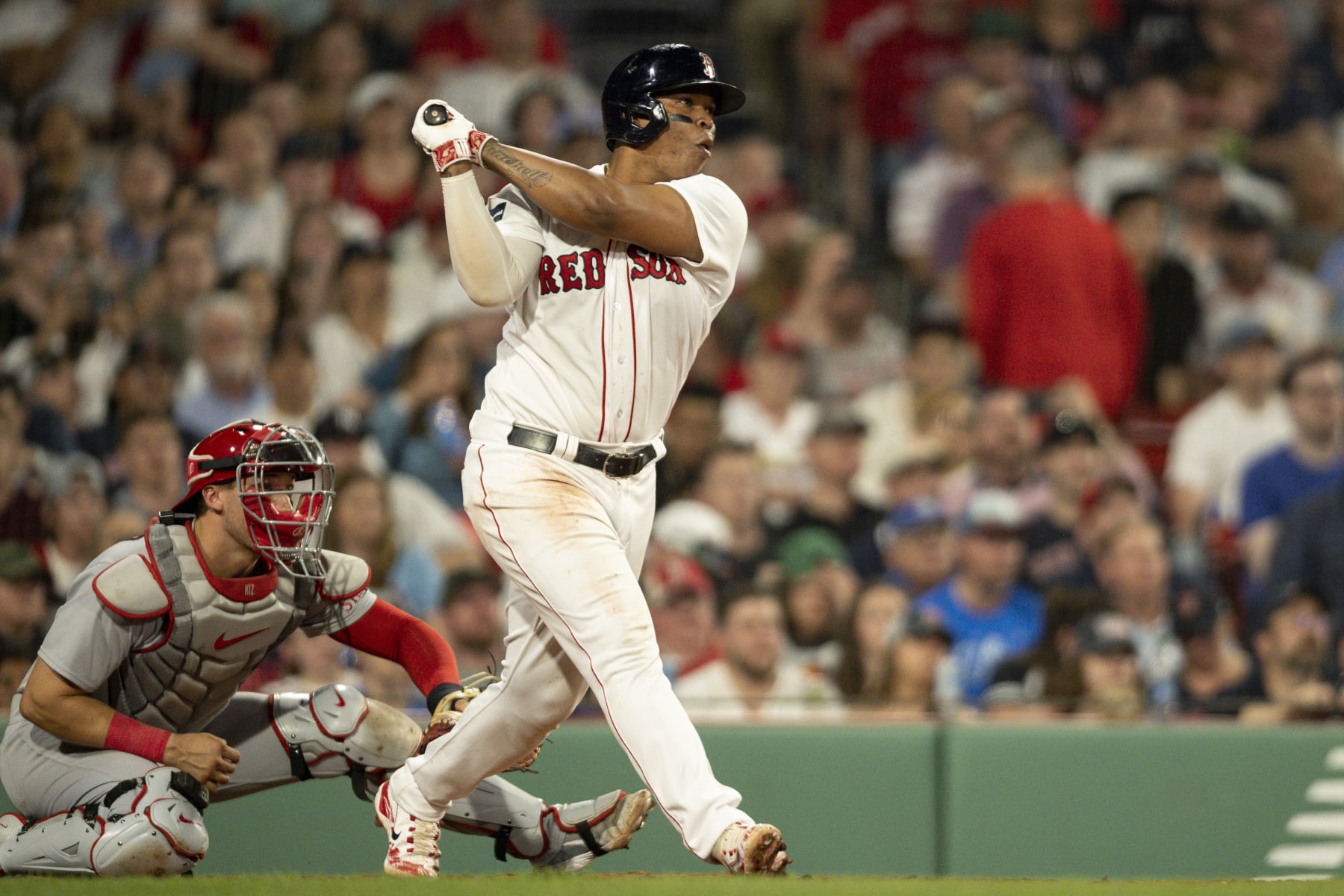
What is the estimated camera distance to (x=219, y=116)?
299 inches

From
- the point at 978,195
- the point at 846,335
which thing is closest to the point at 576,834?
the point at 846,335

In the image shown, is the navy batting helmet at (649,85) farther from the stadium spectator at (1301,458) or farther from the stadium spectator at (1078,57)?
the stadium spectator at (1078,57)

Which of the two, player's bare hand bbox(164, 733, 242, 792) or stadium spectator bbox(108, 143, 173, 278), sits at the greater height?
stadium spectator bbox(108, 143, 173, 278)

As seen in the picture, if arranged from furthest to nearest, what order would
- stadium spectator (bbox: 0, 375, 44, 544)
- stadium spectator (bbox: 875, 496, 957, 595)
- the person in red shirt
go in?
the person in red shirt < stadium spectator (bbox: 875, 496, 957, 595) < stadium spectator (bbox: 0, 375, 44, 544)

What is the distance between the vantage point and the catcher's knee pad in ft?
12.3

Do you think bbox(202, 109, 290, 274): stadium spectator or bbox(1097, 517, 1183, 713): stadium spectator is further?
bbox(202, 109, 290, 274): stadium spectator

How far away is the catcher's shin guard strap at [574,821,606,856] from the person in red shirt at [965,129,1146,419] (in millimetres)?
3967

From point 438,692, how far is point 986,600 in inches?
117

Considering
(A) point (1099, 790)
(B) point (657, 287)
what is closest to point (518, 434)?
(B) point (657, 287)

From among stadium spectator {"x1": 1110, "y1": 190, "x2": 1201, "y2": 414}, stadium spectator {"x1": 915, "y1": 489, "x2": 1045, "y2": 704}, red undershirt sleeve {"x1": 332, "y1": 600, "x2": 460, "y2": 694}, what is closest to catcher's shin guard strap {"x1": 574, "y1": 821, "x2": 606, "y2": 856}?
red undershirt sleeve {"x1": 332, "y1": 600, "x2": 460, "y2": 694}

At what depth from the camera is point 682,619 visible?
19.0ft

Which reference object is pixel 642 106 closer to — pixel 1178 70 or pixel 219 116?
pixel 219 116

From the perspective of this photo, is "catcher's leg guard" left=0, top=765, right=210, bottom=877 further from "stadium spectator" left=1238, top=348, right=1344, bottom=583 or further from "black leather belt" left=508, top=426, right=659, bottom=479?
"stadium spectator" left=1238, top=348, right=1344, bottom=583

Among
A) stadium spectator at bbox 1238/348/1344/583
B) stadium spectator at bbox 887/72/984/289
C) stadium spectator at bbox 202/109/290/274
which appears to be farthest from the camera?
stadium spectator at bbox 887/72/984/289
